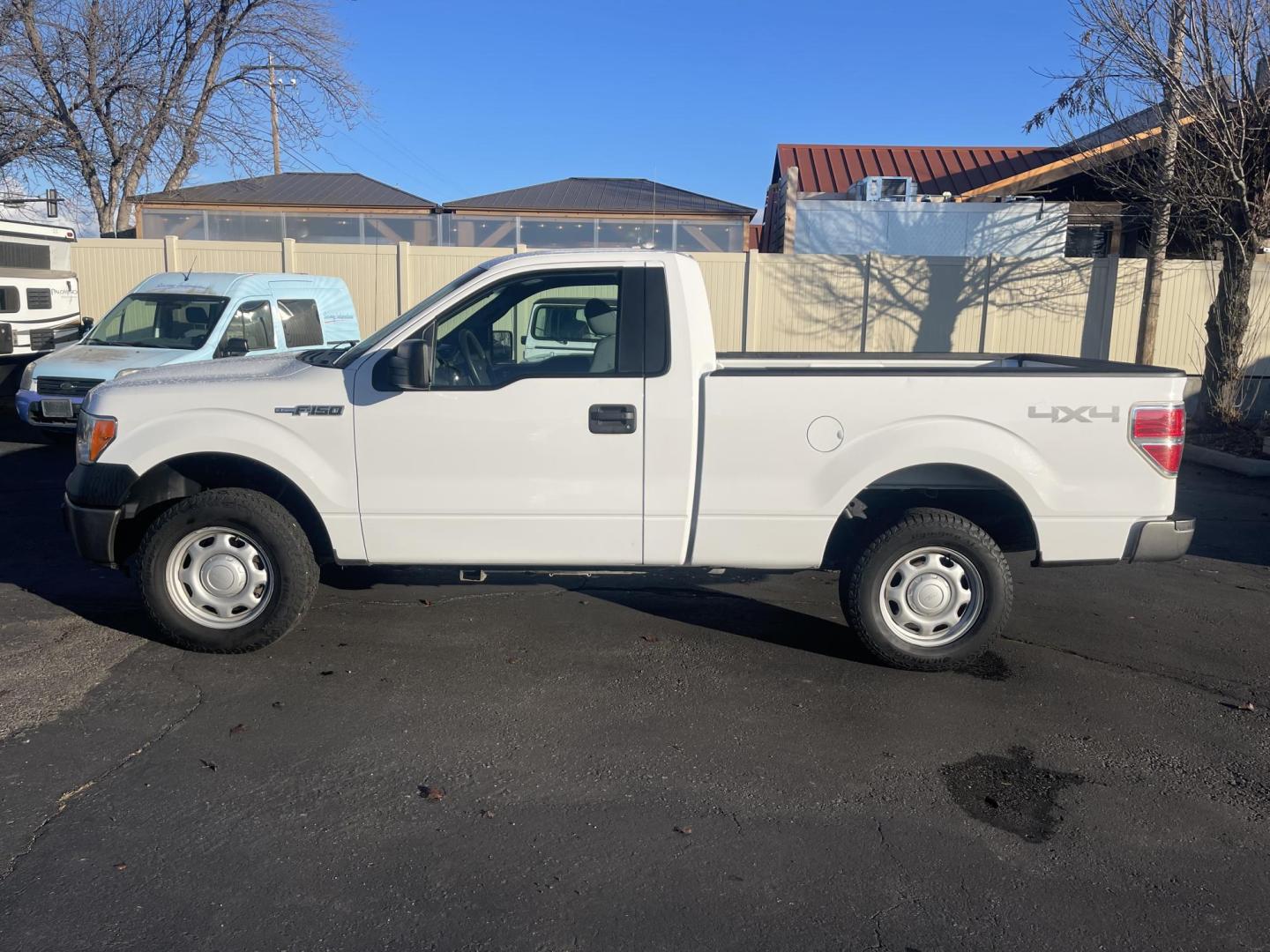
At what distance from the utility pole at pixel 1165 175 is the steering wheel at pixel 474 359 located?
34.3 ft

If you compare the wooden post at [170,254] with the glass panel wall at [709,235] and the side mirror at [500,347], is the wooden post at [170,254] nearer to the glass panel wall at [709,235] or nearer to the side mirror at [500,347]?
the glass panel wall at [709,235]

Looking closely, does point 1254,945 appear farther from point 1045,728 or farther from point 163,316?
point 163,316

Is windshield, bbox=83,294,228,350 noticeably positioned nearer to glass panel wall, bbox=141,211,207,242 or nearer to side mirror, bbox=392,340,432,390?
side mirror, bbox=392,340,432,390

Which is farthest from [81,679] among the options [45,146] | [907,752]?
[45,146]

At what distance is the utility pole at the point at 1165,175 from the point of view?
11.8 meters

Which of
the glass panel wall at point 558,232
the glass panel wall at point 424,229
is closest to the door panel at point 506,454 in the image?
the glass panel wall at point 558,232

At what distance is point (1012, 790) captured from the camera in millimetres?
3896

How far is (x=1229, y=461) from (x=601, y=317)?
9661mm

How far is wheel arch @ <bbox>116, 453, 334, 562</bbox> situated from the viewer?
16.6 ft

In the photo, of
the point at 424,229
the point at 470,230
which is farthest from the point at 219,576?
the point at 424,229

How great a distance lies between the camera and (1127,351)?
667 inches

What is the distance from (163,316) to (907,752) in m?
10.2

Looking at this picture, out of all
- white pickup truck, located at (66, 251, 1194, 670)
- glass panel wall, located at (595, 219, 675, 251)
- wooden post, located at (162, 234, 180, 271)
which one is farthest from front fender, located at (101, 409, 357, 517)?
glass panel wall, located at (595, 219, 675, 251)

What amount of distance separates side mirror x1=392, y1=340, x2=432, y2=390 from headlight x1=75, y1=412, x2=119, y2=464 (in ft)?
4.80
